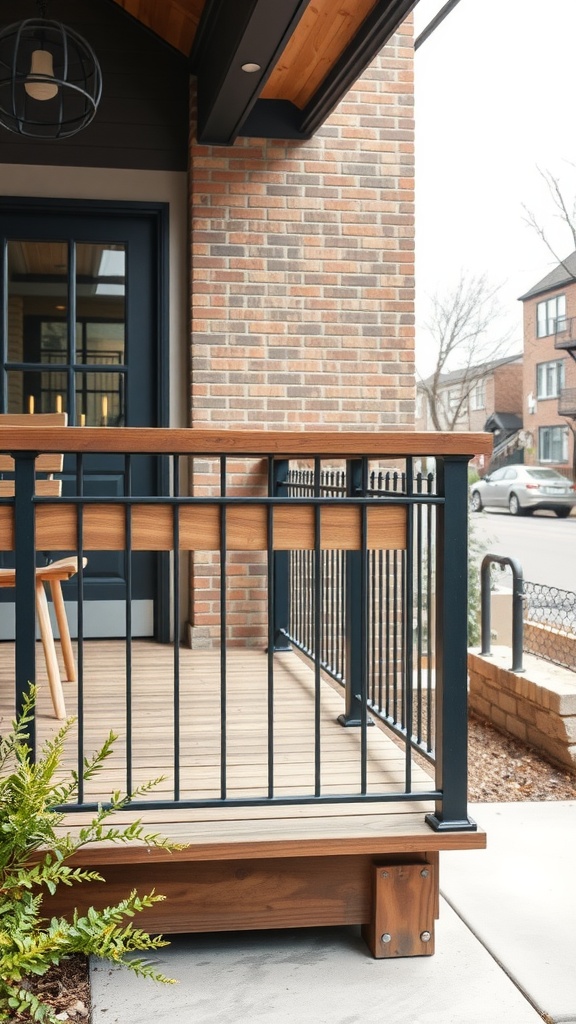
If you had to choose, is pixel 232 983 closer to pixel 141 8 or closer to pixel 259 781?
pixel 259 781

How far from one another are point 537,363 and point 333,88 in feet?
86.9

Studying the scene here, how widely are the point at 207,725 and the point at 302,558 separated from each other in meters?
1.28

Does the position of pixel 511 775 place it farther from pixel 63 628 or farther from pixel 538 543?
pixel 538 543

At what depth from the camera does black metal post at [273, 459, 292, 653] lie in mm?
4238

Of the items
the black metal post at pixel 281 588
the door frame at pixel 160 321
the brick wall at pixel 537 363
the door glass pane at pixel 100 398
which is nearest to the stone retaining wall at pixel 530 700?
the black metal post at pixel 281 588

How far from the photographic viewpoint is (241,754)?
8.79 ft

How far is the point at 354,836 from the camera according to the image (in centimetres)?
214

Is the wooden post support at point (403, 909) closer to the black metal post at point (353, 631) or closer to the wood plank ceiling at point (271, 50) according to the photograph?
the black metal post at point (353, 631)

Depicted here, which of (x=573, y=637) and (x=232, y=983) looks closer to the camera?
(x=232, y=983)

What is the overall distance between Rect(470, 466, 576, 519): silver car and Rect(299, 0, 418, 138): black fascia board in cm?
1475

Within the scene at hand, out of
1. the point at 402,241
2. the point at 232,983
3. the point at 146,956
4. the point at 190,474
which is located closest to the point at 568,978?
the point at 232,983

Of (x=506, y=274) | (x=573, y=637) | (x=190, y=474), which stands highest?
(x=506, y=274)

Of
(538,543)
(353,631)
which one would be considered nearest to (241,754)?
(353,631)

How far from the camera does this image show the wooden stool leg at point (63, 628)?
3.46m
